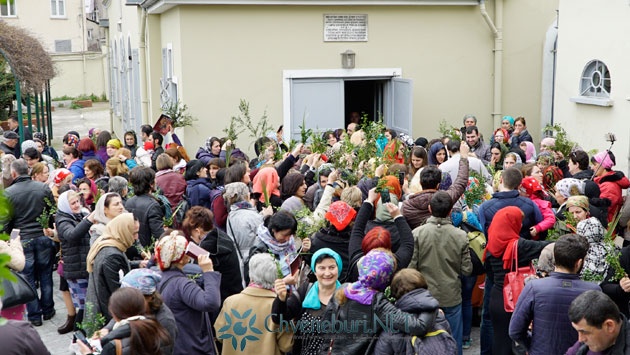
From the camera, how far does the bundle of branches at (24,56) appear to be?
18.8 metres

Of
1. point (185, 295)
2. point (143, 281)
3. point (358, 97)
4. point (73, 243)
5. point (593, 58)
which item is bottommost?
point (73, 243)

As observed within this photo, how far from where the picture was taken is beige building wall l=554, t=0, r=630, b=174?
38.6 feet

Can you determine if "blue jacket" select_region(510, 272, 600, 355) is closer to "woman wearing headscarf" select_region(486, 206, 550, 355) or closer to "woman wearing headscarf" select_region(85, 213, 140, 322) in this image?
"woman wearing headscarf" select_region(486, 206, 550, 355)

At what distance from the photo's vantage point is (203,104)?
567 inches

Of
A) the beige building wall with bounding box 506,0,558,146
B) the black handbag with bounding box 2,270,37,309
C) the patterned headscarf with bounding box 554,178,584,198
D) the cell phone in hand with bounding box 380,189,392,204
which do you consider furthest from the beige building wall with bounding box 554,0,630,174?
the black handbag with bounding box 2,270,37,309

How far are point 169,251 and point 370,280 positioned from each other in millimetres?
1438

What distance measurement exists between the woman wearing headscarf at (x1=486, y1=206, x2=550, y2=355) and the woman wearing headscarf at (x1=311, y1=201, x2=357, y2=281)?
46.9 inches

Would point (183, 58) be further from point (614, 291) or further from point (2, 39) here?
point (614, 291)

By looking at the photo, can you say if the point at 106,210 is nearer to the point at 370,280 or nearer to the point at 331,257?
the point at 331,257

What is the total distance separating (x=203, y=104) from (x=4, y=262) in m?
12.7

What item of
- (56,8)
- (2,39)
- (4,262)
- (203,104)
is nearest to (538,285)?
(4,262)

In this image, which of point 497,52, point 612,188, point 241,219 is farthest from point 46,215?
point 497,52

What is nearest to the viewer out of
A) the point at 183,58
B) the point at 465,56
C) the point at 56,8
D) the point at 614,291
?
the point at 614,291

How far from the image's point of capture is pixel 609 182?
8.58 metres
